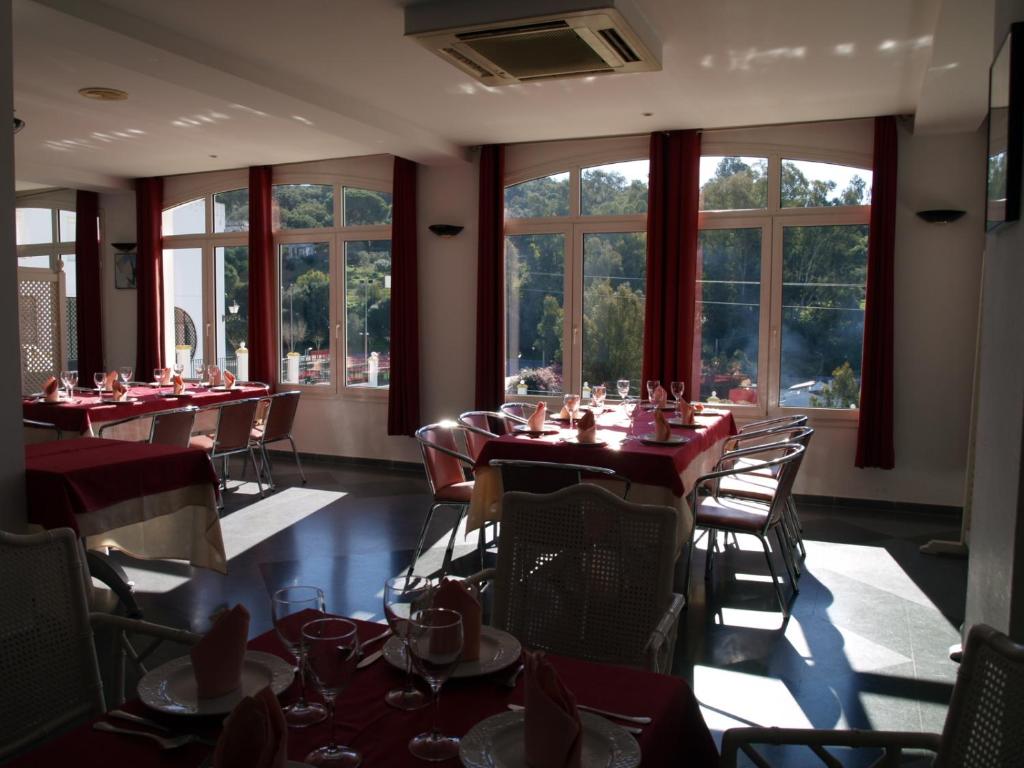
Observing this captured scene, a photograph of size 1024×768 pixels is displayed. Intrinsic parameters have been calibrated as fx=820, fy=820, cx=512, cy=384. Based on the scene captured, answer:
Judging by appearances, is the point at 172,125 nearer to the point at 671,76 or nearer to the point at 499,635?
the point at 671,76

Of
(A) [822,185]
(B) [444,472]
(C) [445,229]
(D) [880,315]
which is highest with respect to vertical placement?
(A) [822,185]

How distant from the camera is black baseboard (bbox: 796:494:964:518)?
6.43 meters

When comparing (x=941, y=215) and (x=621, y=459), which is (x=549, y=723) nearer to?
(x=621, y=459)

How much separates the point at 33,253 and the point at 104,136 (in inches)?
166

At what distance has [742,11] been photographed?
14.1 feet

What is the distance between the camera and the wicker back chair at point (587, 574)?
2.25 metres

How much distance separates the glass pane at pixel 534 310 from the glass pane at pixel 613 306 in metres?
0.27

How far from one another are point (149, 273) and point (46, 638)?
27.1 ft

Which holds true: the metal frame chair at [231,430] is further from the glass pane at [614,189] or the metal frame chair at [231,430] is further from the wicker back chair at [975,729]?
the wicker back chair at [975,729]

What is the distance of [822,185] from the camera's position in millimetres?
6711

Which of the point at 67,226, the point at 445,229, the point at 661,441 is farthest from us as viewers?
the point at 67,226

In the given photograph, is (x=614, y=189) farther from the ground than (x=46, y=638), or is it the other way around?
(x=614, y=189)

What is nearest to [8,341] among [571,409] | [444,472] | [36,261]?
[444,472]

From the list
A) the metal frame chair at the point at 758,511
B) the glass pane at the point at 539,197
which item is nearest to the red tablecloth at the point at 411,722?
the metal frame chair at the point at 758,511
